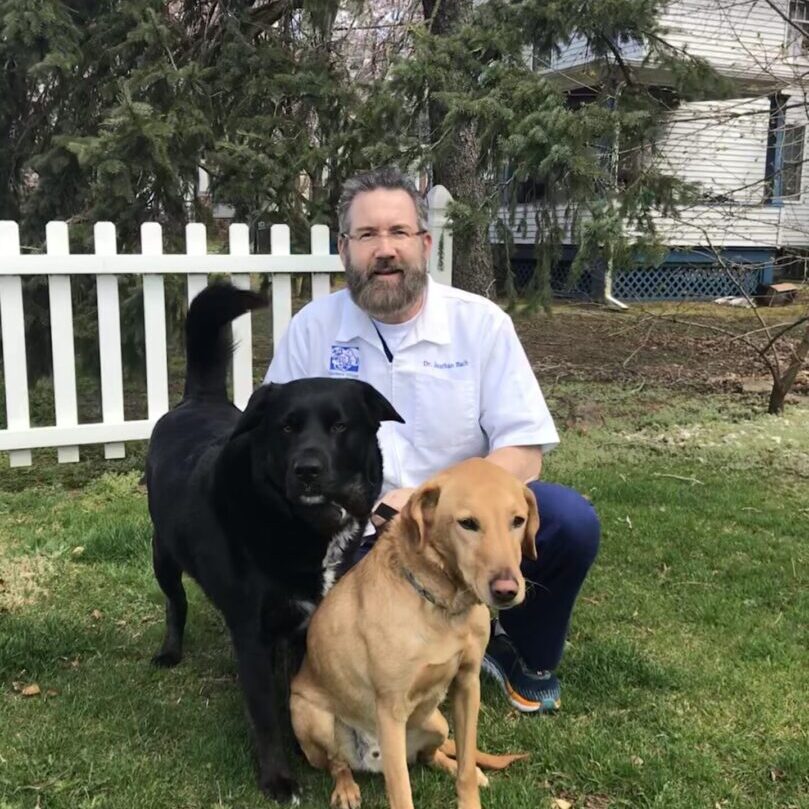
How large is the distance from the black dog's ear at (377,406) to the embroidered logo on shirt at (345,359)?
50 cm

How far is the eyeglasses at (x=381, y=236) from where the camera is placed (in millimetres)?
3014

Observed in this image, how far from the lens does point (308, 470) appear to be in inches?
92.9

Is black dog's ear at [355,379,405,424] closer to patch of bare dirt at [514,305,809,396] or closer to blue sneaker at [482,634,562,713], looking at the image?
blue sneaker at [482,634,562,713]

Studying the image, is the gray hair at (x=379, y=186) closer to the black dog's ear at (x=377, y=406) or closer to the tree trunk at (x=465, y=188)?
the black dog's ear at (x=377, y=406)

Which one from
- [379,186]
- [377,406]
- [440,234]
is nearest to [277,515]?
[377,406]

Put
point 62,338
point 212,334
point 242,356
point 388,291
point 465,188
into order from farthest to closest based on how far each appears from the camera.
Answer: point 465,188
point 242,356
point 62,338
point 212,334
point 388,291

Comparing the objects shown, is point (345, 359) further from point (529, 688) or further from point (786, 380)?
point (786, 380)

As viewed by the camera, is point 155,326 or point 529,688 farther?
point 155,326

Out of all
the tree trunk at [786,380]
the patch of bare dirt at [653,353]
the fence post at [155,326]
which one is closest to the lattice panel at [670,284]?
the patch of bare dirt at [653,353]

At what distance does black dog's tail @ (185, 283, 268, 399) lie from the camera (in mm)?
3328

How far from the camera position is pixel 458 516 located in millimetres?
2102

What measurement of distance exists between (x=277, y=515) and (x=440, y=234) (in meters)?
3.45

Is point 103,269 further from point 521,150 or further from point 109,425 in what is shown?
point 521,150

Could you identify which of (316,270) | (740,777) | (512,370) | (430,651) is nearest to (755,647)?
(740,777)
